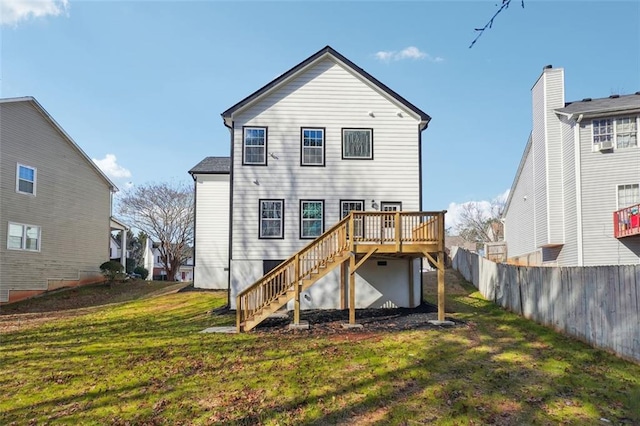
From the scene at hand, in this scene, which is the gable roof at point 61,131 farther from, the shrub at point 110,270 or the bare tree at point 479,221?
the bare tree at point 479,221

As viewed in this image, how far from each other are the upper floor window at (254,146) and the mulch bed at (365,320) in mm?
5649

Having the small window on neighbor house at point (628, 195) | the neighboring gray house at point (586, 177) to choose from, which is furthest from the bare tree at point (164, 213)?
the small window on neighbor house at point (628, 195)

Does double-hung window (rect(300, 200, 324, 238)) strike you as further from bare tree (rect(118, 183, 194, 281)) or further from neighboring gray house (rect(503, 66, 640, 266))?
bare tree (rect(118, 183, 194, 281))

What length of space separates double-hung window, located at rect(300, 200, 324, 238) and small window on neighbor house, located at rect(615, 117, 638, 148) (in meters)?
13.4

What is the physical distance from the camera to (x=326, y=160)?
1543cm

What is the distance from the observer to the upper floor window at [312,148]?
15.4 metres

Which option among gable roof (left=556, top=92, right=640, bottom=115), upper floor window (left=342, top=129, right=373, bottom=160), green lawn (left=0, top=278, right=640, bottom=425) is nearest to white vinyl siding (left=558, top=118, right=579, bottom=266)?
gable roof (left=556, top=92, right=640, bottom=115)

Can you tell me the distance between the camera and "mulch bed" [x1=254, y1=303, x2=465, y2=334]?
11477mm

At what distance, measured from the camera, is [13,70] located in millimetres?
13328

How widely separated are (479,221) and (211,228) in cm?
4176

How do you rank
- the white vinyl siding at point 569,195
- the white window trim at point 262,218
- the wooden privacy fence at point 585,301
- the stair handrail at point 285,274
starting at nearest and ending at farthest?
the wooden privacy fence at point 585,301
the stair handrail at point 285,274
the white window trim at point 262,218
the white vinyl siding at point 569,195

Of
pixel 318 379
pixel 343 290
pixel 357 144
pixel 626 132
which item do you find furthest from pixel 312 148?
pixel 626 132

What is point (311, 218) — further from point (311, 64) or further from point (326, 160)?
point (311, 64)

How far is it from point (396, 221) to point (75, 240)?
17926 millimetres
